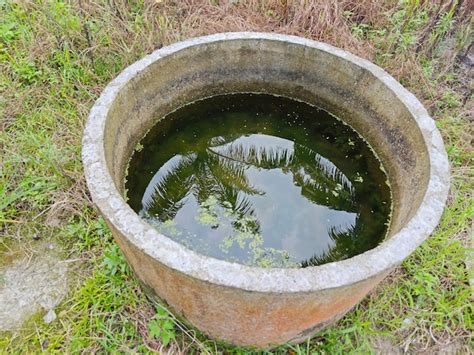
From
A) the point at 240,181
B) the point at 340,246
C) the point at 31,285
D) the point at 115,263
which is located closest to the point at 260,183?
the point at 240,181

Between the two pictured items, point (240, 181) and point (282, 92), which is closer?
point (240, 181)

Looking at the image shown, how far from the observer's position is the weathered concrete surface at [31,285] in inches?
77.4

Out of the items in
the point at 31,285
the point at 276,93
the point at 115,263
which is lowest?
the point at 31,285

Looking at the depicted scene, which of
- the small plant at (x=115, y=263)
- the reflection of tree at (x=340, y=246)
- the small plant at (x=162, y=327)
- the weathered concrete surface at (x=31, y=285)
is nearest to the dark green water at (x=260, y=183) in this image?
the reflection of tree at (x=340, y=246)

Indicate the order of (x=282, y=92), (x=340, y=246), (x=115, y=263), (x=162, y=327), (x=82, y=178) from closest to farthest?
1. (x=162, y=327)
2. (x=115, y=263)
3. (x=340, y=246)
4. (x=82, y=178)
5. (x=282, y=92)

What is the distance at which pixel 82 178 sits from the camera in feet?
7.70

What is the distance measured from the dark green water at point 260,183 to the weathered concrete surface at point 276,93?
10cm

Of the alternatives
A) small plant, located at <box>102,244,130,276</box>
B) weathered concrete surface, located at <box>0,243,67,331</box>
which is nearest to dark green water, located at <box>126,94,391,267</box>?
small plant, located at <box>102,244,130,276</box>

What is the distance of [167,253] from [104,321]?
80 centimetres

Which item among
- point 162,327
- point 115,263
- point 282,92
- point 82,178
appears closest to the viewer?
point 162,327

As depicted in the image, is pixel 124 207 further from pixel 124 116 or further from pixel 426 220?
pixel 426 220

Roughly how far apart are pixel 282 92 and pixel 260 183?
27.4 inches

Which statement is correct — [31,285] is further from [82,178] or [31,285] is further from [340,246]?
[340,246]

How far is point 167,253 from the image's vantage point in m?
1.38
